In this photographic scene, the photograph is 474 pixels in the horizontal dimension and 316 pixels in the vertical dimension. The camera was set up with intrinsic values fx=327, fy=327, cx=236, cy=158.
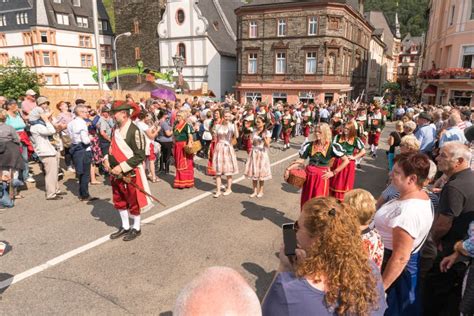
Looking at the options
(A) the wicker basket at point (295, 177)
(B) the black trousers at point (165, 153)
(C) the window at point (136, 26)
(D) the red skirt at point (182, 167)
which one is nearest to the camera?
(A) the wicker basket at point (295, 177)

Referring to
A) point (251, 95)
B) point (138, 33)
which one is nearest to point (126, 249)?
point (251, 95)

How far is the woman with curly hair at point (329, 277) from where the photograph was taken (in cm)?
165

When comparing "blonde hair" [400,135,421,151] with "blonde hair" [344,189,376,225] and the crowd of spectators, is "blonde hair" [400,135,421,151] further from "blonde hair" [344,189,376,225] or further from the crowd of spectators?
"blonde hair" [344,189,376,225]

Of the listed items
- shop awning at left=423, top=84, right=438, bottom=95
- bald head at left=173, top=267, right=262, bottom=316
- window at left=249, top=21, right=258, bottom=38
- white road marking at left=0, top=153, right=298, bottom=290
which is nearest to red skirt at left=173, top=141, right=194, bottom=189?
white road marking at left=0, top=153, right=298, bottom=290

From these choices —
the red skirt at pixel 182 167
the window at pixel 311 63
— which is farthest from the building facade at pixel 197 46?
the red skirt at pixel 182 167

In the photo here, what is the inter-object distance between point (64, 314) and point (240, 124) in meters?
10.5

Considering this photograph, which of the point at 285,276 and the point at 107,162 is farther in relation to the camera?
the point at 107,162

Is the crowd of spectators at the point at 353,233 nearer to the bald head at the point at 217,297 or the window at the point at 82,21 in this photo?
the bald head at the point at 217,297

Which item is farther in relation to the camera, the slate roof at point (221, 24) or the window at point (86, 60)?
the window at point (86, 60)

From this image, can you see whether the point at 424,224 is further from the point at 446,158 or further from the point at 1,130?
the point at 1,130

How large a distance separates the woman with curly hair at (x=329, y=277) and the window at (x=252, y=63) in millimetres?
33743

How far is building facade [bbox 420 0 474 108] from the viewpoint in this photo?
80.8 ft

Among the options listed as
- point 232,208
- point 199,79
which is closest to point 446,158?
point 232,208

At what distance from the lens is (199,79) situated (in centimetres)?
3766
